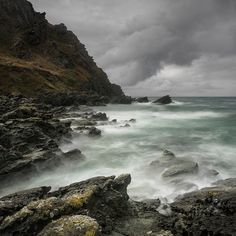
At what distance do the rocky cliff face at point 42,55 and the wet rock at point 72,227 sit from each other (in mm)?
88306

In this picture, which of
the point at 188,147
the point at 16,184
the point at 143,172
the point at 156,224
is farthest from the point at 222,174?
the point at 16,184

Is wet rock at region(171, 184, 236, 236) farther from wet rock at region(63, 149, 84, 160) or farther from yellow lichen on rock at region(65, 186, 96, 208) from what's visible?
wet rock at region(63, 149, 84, 160)

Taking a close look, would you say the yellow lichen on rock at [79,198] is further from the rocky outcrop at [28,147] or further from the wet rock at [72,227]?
the rocky outcrop at [28,147]

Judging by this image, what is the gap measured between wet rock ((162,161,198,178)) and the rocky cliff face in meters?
79.2

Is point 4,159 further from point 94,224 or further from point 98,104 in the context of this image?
point 98,104

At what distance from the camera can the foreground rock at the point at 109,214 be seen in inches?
347

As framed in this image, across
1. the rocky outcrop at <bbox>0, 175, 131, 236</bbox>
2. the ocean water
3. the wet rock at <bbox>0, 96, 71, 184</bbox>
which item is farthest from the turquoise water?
the rocky outcrop at <bbox>0, 175, 131, 236</bbox>

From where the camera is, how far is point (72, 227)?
827 centimetres

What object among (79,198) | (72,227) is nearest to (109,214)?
(79,198)

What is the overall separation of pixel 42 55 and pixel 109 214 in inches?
4976

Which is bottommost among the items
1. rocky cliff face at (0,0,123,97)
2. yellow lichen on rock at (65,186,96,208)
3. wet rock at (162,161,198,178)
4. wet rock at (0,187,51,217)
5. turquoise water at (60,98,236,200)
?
turquoise water at (60,98,236,200)

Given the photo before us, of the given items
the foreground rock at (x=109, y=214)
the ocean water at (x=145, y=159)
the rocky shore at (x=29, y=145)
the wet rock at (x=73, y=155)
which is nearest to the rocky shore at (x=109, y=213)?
the foreground rock at (x=109, y=214)

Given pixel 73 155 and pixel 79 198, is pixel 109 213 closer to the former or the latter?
pixel 79 198

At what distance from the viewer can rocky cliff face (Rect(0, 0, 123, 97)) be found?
101 metres
